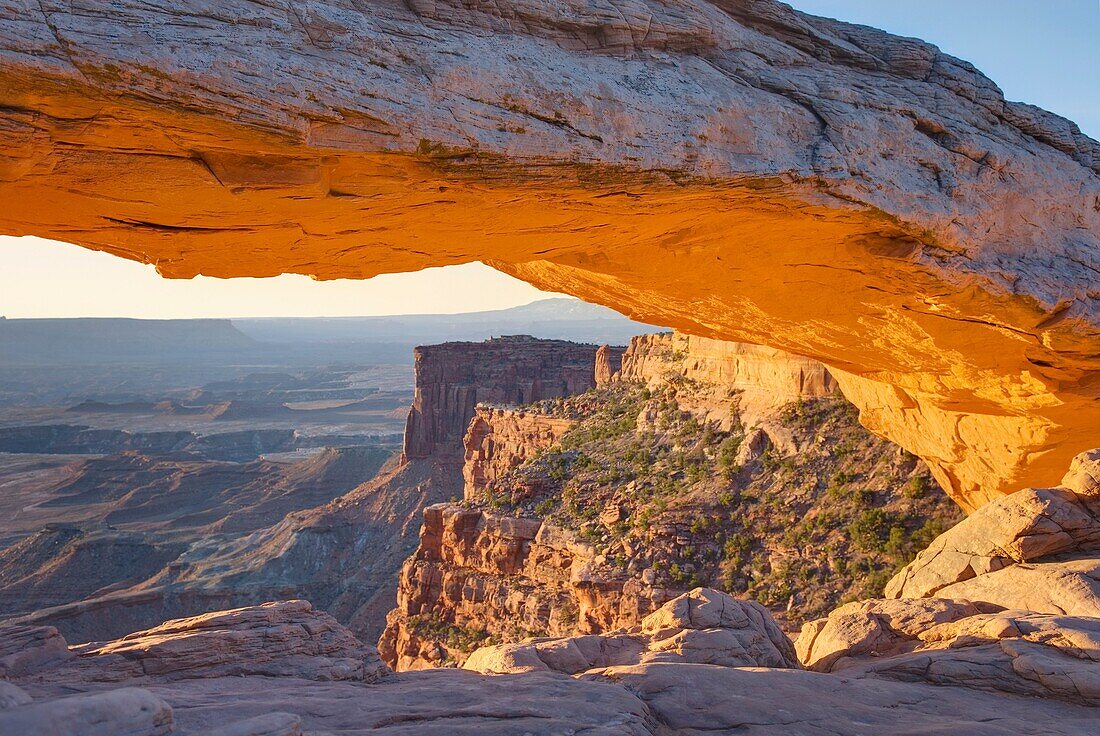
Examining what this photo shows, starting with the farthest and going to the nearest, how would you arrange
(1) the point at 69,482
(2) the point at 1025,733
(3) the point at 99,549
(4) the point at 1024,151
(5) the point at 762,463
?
1. (1) the point at 69,482
2. (3) the point at 99,549
3. (5) the point at 762,463
4. (4) the point at 1024,151
5. (2) the point at 1025,733

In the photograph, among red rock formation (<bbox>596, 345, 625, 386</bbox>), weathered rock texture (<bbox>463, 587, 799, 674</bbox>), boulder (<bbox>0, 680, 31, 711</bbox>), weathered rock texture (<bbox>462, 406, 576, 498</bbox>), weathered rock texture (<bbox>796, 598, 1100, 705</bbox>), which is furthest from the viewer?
red rock formation (<bbox>596, 345, 625, 386</bbox>)

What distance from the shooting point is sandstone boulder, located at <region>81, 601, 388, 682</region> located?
862cm

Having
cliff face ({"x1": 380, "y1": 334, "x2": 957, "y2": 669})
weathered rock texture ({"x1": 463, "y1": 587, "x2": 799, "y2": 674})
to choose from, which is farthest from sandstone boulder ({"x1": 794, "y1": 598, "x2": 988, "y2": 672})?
cliff face ({"x1": 380, "y1": 334, "x2": 957, "y2": 669})

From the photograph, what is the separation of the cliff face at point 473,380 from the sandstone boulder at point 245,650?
55.1 metres

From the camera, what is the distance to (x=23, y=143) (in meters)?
6.50

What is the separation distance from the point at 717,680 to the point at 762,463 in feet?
51.3

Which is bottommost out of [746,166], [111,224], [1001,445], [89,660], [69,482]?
[69,482]

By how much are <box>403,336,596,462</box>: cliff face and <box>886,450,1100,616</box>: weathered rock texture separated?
169ft

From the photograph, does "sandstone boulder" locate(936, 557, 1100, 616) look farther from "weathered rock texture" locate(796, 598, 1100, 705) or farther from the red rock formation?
the red rock formation

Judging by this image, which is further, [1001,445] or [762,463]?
[762,463]

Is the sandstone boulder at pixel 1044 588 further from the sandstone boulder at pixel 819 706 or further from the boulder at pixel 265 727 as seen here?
the boulder at pixel 265 727

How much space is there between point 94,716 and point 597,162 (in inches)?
257

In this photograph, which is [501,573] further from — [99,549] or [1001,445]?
[99,549]

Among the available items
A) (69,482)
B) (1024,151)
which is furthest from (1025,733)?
(69,482)
